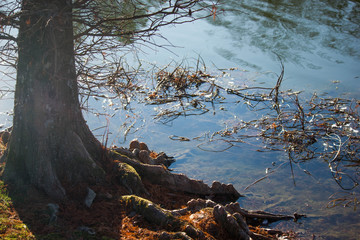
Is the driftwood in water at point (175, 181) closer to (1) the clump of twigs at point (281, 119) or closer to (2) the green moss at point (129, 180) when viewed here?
(2) the green moss at point (129, 180)

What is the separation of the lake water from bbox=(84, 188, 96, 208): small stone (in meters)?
1.89

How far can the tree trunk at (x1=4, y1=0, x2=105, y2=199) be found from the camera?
14.6 feet

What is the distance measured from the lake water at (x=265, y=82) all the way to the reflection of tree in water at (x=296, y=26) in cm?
4

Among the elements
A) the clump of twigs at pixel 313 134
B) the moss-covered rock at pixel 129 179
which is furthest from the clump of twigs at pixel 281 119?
the moss-covered rock at pixel 129 179

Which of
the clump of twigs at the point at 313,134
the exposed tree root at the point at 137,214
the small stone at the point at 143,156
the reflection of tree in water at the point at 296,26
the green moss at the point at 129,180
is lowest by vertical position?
the exposed tree root at the point at 137,214

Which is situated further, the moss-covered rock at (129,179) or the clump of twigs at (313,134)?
the clump of twigs at (313,134)

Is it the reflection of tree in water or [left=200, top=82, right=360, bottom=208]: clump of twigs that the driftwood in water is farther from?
the reflection of tree in water

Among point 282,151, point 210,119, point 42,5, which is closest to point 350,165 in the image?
point 282,151

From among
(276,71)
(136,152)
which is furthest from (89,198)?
(276,71)

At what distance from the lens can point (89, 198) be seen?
465 centimetres

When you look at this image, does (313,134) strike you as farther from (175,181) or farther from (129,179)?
(129,179)

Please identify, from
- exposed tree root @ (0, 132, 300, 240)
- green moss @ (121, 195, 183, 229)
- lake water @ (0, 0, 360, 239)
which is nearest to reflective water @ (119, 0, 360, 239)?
lake water @ (0, 0, 360, 239)

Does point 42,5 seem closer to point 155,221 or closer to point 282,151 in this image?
point 155,221

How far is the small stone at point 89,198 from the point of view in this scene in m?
4.58
